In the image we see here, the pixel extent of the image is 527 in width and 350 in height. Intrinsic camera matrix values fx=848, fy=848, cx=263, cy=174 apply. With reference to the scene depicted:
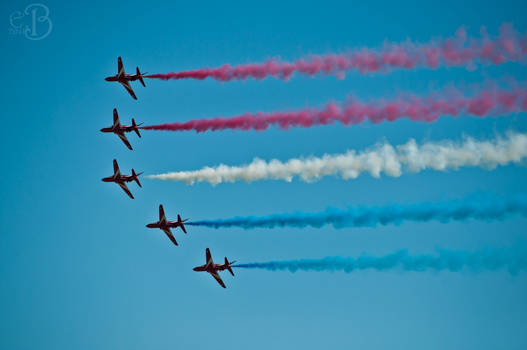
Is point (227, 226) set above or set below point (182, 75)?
below

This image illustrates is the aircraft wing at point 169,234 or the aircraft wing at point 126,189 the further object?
the aircraft wing at point 126,189

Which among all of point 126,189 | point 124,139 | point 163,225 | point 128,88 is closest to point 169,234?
point 163,225

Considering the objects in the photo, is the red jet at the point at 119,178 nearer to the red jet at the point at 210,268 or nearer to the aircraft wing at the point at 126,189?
the aircraft wing at the point at 126,189

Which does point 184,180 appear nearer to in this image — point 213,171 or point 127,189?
point 213,171

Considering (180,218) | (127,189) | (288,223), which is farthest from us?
(127,189)

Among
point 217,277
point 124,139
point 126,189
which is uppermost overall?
point 124,139

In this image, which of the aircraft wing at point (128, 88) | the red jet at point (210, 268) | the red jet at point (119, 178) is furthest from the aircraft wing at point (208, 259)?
the aircraft wing at point (128, 88)

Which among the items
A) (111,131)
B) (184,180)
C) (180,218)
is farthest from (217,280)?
(111,131)

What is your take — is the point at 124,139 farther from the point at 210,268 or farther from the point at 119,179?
the point at 210,268

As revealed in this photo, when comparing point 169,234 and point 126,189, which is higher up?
point 126,189

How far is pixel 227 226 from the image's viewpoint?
5584cm

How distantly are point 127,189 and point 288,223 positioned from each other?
20.1 meters

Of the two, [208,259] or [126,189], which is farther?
[126,189]

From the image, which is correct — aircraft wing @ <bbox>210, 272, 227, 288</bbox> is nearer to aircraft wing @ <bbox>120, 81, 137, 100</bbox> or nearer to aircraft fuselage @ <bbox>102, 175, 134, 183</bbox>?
A: aircraft fuselage @ <bbox>102, 175, 134, 183</bbox>
